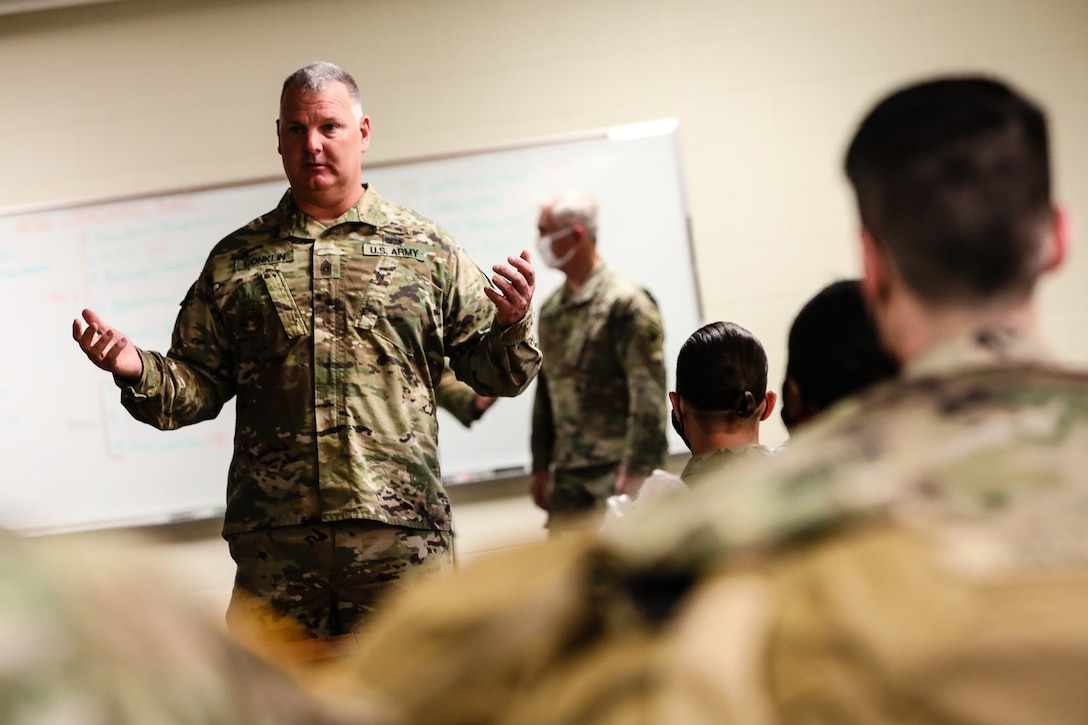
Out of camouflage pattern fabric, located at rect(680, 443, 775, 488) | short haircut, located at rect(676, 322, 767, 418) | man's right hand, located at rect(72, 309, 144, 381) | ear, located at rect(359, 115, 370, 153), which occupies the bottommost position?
camouflage pattern fabric, located at rect(680, 443, 775, 488)

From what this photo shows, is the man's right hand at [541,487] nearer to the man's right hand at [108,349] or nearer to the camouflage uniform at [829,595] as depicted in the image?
the man's right hand at [108,349]

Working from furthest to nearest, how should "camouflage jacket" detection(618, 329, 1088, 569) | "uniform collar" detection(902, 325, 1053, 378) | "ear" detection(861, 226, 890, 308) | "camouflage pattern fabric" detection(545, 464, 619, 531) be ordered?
1. "camouflage pattern fabric" detection(545, 464, 619, 531)
2. "ear" detection(861, 226, 890, 308)
3. "uniform collar" detection(902, 325, 1053, 378)
4. "camouflage jacket" detection(618, 329, 1088, 569)

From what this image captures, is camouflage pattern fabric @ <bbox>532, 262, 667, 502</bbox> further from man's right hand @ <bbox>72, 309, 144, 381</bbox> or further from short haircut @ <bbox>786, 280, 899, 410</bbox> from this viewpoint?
short haircut @ <bbox>786, 280, 899, 410</bbox>

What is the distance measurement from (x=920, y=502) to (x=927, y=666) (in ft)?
0.33

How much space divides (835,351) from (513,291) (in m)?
0.76

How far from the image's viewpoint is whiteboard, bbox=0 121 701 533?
373 cm

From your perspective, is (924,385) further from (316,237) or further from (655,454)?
(655,454)

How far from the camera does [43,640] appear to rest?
1.52 ft

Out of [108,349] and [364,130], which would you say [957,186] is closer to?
[108,349]

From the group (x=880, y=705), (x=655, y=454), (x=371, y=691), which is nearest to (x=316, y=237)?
(x=655, y=454)

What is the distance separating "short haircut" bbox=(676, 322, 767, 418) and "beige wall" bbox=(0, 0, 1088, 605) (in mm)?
1817

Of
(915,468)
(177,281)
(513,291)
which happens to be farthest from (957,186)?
(177,281)

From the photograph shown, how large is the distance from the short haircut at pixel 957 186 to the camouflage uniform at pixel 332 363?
4.31ft

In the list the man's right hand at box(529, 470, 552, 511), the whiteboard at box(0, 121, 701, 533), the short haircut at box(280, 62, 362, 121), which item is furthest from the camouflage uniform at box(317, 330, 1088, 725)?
the whiteboard at box(0, 121, 701, 533)
